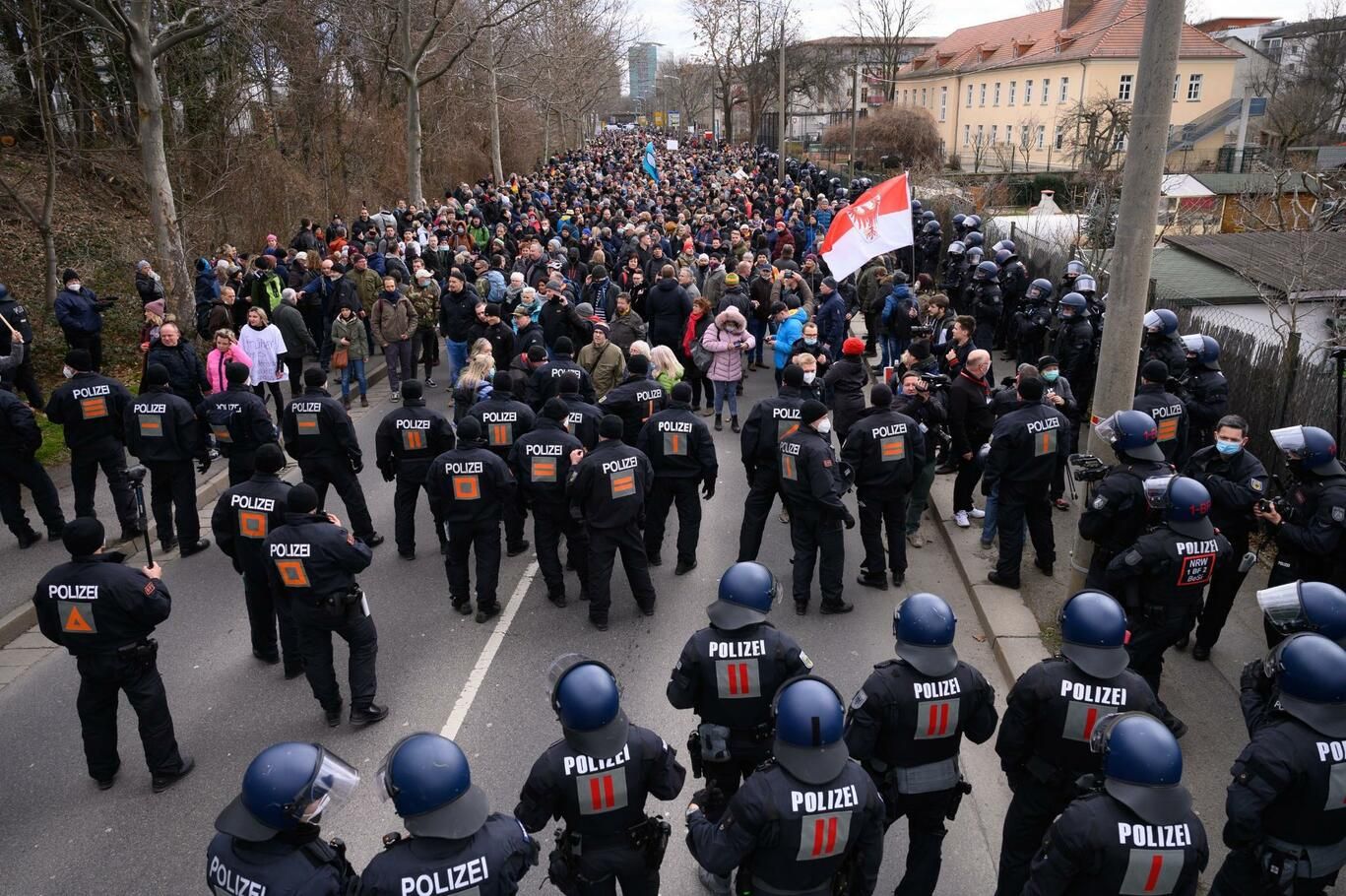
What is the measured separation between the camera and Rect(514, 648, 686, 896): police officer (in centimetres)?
362

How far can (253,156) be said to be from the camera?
22844mm

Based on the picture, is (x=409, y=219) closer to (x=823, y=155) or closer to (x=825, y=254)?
(x=825, y=254)

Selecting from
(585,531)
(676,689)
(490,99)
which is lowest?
(585,531)

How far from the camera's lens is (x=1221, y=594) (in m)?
6.42

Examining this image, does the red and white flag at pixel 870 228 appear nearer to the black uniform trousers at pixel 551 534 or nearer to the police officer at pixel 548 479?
the police officer at pixel 548 479

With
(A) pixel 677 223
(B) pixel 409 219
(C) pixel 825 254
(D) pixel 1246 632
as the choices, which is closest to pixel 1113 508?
(D) pixel 1246 632

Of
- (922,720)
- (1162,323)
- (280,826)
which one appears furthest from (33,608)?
(1162,323)

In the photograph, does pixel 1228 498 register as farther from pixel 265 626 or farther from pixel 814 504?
pixel 265 626

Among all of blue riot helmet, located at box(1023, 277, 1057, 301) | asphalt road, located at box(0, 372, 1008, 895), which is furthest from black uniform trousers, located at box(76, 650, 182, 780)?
blue riot helmet, located at box(1023, 277, 1057, 301)

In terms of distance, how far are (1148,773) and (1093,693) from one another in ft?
3.31

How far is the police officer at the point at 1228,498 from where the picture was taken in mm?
6242

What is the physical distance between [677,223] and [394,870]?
19.3m

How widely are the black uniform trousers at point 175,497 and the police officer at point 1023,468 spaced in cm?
731

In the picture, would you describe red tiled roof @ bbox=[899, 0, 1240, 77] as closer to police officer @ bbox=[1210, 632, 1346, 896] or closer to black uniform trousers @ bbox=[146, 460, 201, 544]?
black uniform trousers @ bbox=[146, 460, 201, 544]
